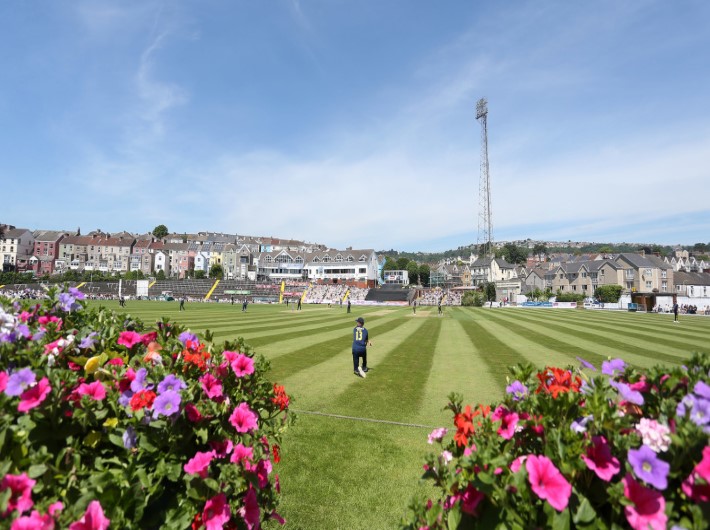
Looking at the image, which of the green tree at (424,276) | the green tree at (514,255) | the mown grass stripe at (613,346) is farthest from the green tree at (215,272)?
the green tree at (514,255)

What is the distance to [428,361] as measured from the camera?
14.5 meters

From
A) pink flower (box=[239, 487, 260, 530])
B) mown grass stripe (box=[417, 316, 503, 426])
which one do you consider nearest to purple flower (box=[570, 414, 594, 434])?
pink flower (box=[239, 487, 260, 530])

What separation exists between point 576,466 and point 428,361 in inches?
517

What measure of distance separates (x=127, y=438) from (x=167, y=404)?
28 cm

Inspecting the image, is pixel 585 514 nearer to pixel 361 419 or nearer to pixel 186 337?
pixel 186 337

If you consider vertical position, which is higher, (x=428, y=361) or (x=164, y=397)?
(x=164, y=397)

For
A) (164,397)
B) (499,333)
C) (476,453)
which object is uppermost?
(164,397)

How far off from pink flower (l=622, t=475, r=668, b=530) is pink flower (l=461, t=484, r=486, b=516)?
644 mm

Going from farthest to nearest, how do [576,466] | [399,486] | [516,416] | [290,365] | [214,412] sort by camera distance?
[290,365], [399,486], [214,412], [516,416], [576,466]

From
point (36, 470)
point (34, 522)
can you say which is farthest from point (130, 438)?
point (34, 522)

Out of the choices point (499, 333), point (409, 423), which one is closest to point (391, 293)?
point (499, 333)

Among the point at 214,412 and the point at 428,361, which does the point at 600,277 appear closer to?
the point at 428,361

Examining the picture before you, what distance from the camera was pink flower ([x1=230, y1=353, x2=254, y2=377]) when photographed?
2.97 meters

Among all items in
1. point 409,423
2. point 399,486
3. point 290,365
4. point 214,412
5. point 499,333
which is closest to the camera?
point 214,412
